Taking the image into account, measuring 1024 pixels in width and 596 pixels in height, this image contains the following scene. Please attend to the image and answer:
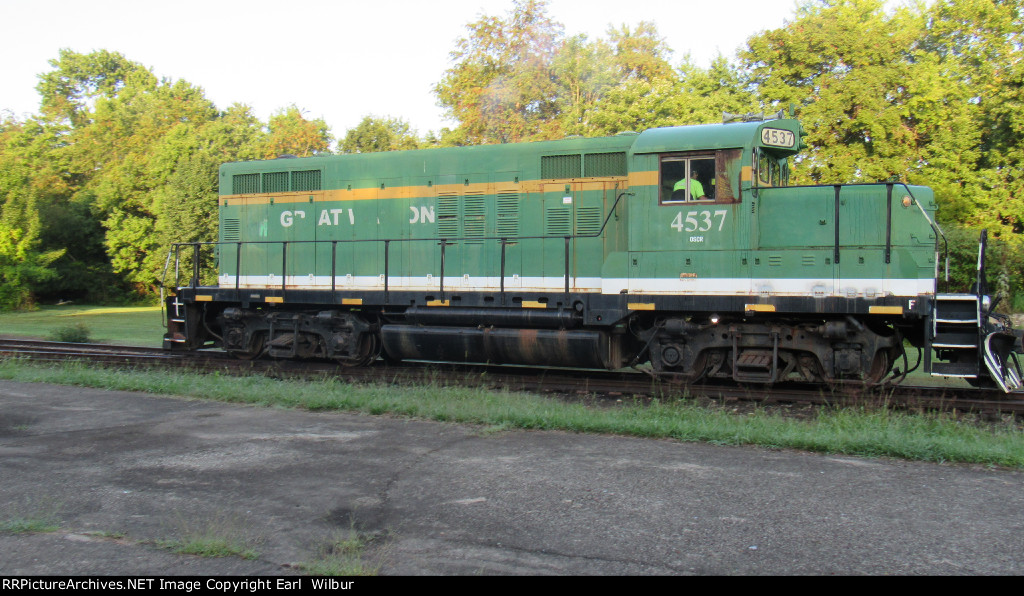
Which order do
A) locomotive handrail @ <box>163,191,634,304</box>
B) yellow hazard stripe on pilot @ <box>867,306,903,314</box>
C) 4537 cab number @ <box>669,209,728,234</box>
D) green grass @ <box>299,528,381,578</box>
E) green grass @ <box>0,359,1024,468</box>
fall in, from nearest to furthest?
green grass @ <box>299,528,381,578</box>, green grass @ <box>0,359,1024,468</box>, yellow hazard stripe on pilot @ <box>867,306,903,314</box>, 4537 cab number @ <box>669,209,728,234</box>, locomotive handrail @ <box>163,191,634,304</box>

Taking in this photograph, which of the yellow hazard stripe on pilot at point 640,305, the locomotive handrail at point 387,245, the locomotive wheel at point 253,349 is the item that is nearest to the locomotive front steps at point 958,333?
the yellow hazard stripe on pilot at point 640,305

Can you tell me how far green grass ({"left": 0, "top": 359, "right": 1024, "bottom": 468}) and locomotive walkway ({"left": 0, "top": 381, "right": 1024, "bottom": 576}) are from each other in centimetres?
25

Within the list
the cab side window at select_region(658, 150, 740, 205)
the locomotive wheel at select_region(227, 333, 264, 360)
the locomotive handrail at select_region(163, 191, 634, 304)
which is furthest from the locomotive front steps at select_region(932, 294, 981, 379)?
the locomotive wheel at select_region(227, 333, 264, 360)

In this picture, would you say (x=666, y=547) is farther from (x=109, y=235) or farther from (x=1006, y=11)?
(x=109, y=235)


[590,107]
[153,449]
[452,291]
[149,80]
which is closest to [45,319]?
[590,107]

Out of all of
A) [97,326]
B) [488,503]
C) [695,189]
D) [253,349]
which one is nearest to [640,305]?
[695,189]

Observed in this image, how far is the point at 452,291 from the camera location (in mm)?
11555

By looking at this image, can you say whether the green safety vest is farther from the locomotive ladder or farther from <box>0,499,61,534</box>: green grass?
<box>0,499,61,534</box>: green grass

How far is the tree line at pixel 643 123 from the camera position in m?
24.2

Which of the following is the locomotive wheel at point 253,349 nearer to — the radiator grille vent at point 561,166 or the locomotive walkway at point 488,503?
the locomotive walkway at point 488,503

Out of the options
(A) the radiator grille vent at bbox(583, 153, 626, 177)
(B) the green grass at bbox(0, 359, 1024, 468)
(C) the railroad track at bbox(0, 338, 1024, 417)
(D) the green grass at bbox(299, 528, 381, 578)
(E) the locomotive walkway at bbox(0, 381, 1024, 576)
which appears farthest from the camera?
(A) the radiator grille vent at bbox(583, 153, 626, 177)

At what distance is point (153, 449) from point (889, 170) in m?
24.1

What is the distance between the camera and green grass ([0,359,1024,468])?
6.39 metres

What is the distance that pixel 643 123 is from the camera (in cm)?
2478
